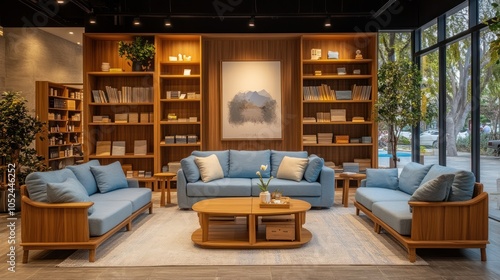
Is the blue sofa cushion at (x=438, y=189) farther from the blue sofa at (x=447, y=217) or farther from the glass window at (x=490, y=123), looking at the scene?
the glass window at (x=490, y=123)

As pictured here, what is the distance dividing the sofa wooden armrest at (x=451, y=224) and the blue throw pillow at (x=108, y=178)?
381 centimetres

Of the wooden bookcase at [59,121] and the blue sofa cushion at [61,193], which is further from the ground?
the wooden bookcase at [59,121]

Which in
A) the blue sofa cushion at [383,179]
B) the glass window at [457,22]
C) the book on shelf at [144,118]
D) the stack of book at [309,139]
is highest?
the glass window at [457,22]

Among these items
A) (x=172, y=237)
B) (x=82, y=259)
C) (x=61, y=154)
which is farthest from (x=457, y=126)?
(x=61, y=154)

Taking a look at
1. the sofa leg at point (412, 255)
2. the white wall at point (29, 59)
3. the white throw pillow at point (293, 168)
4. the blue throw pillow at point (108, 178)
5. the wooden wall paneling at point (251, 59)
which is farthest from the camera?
the white wall at point (29, 59)

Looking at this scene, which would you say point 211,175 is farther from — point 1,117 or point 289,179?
point 1,117

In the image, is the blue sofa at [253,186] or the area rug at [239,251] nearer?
the area rug at [239,251]

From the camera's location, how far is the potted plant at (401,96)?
25.1 ft

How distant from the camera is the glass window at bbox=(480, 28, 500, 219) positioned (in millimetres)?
5977

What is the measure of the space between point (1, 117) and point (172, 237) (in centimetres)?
327

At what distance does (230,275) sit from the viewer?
3.68 metres

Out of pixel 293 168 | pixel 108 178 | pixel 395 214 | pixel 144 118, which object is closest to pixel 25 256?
pixel 108 178

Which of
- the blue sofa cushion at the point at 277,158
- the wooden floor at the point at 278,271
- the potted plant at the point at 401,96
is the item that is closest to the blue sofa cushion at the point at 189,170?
the blue sofa cushion at the point at 277,158

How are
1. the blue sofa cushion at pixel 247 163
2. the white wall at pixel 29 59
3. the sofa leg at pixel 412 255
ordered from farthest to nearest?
the white wall at pixel 29 59, the blue sofa cushion at pixel 247 163, the sofa leg at pixel 412 255
